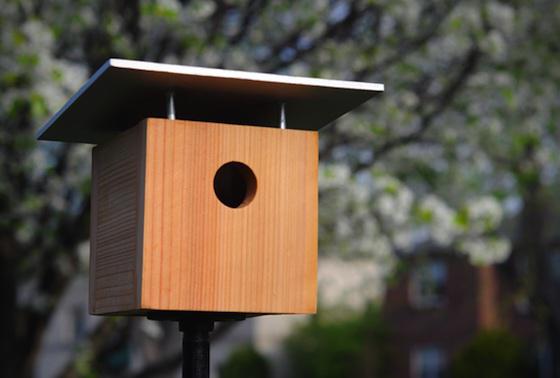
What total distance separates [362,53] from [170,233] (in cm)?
538

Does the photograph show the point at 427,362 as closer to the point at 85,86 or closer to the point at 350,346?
the point at 350,346

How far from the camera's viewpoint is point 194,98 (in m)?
3.37

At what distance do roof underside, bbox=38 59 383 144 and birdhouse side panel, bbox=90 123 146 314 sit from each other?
0.35 ft

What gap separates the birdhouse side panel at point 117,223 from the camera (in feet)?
10.4

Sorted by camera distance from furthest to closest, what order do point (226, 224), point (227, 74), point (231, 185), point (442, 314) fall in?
point (442, 314) → point (231, 185) → point (226, 224) → point (227, 74)

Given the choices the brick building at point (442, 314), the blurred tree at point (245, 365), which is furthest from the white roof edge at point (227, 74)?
the blurred tree at point (245, 365)

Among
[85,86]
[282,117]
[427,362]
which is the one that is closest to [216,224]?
[282,117]

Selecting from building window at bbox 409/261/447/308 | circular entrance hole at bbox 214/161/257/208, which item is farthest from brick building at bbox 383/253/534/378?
circular entrance hole at bbox 214/161/257/208

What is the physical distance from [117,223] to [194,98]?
0.50m

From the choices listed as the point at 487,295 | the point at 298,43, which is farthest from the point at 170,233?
the point at 487,295

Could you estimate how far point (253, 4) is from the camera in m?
7.83

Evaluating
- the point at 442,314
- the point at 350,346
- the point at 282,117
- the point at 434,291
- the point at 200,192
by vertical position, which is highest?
the point at 434,291

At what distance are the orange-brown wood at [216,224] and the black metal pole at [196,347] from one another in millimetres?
171

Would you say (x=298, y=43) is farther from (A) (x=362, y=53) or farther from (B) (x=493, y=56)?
(B) (x=493, y=56)
